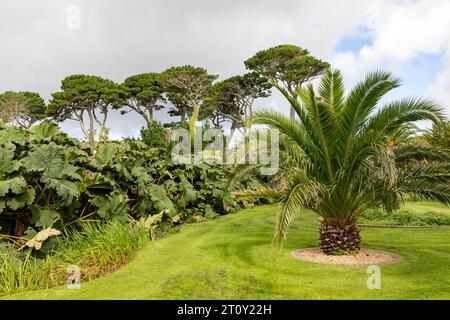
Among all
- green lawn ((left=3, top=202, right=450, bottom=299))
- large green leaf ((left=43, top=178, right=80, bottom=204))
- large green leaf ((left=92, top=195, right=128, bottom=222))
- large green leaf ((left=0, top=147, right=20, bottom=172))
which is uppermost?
large green leaf ((left=0, top=147, right=20, bottom=172))

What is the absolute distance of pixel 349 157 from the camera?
26.2 ft

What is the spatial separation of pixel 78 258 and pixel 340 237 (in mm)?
4669

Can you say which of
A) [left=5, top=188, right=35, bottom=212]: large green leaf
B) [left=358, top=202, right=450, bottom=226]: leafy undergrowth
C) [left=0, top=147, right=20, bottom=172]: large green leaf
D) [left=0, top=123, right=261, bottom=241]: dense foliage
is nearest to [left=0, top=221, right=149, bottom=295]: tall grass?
[left=0, top=123, right=261, bottom=241]: dense foliage

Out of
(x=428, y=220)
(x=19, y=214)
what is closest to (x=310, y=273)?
(x=19, y=214)

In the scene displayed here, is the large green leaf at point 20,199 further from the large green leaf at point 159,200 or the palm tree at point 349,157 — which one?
the large green leaf at point 159,200

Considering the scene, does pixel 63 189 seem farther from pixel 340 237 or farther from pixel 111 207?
pixel 340 237

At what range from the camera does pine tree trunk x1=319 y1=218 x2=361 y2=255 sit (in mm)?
8344

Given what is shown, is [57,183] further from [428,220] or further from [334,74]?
[428,220]

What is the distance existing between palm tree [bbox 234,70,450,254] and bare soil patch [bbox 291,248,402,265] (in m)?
0.20

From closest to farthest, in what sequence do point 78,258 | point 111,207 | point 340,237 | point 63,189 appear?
point 63,189 < point 78,258 < point 340,237 < point 111,207

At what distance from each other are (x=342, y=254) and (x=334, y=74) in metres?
3.40

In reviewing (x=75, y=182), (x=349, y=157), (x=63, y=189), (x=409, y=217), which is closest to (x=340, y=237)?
(x=349, y=157)

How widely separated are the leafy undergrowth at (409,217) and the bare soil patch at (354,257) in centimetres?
525

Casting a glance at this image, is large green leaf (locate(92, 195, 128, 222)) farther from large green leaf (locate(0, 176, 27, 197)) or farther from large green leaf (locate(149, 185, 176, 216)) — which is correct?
large green leaf (locate(0, 176, 27, 197))
